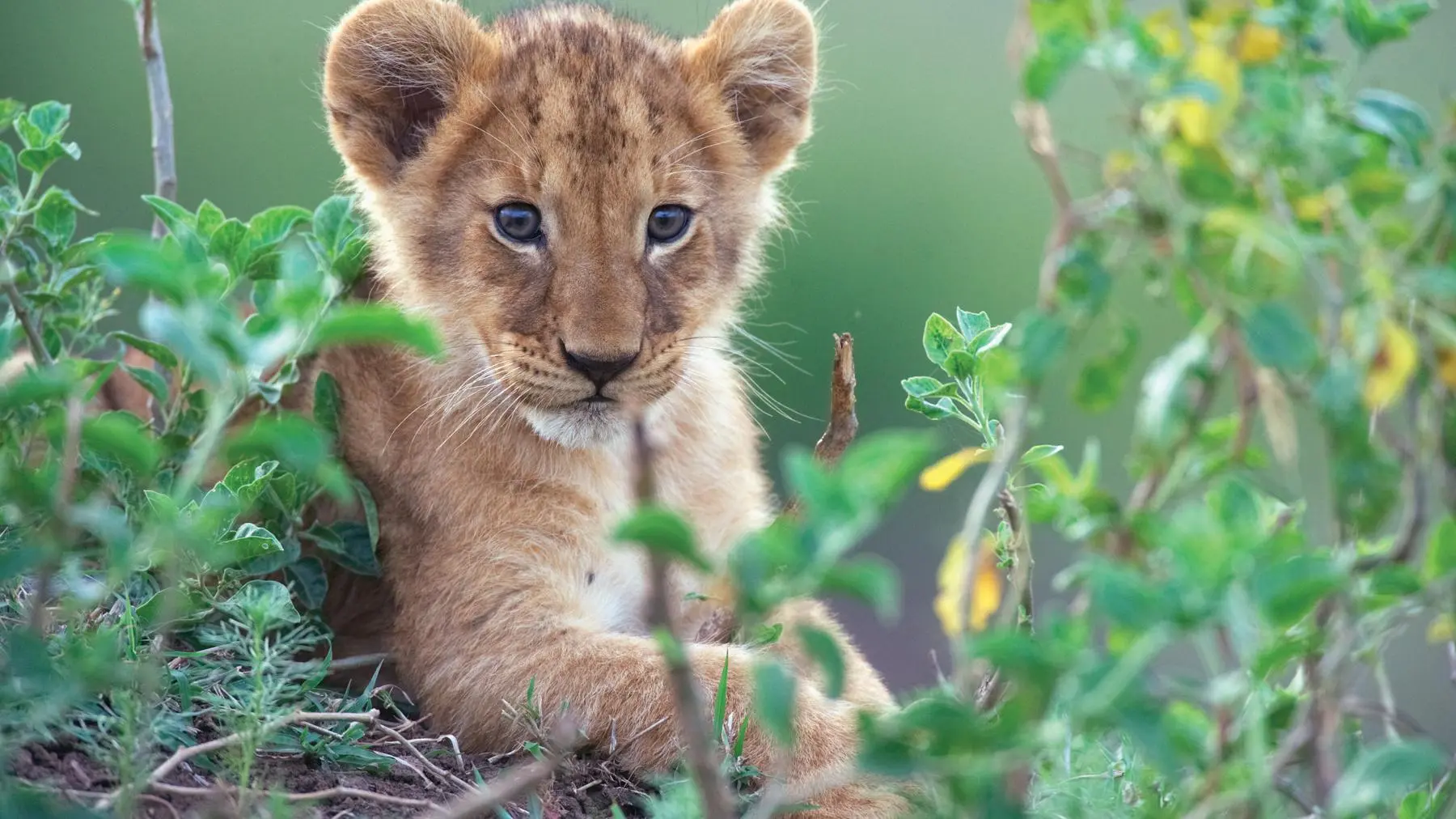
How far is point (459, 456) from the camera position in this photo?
3.49 metres

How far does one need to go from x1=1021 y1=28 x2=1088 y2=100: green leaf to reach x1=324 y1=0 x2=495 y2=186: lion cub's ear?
2234mm

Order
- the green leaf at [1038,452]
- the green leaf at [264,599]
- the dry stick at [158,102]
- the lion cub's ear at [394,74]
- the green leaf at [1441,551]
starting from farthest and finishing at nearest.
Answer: the dry stick at [158,102], the lion cub's ear at [394,74], the green leaf at [264,599], the green leaf at [1038,452], the green leaf at [1441,551]

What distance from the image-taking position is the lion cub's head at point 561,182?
3.30 metres

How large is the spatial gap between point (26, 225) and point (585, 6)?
1.70 meters

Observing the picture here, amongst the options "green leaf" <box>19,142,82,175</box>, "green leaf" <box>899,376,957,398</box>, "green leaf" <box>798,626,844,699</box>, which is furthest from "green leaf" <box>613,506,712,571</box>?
"green leaf" <box>19,142,82,175</box>

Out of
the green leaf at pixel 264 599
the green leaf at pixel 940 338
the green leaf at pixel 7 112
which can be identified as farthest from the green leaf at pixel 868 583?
the green leaf at pixel 7 112

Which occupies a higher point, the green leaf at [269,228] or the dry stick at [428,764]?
the green leaf at [269,228]

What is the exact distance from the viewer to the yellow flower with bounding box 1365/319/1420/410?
5.01 ft

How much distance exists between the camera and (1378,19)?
176 centimetres

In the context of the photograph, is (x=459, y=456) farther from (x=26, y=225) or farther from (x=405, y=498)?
(x=26, y=225)

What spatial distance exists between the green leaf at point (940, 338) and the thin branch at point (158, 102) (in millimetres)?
2038

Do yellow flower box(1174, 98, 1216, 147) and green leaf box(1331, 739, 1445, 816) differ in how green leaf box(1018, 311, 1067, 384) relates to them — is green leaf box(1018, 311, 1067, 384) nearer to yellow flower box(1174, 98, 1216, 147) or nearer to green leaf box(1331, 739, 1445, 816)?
yellow flower box(1174, 98, 1216, 147)

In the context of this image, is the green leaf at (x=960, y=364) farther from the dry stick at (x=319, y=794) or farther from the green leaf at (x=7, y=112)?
the green leaf at (x=7, y=112)

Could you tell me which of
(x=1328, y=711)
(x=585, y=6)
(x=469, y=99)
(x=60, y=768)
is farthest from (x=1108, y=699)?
(x=585, y=6)
